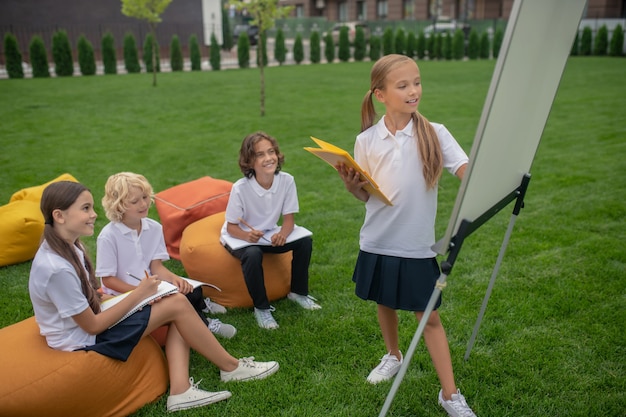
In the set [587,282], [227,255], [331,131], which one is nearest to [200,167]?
[331,131]

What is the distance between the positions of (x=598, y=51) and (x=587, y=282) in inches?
1098

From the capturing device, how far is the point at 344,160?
8.14 ft

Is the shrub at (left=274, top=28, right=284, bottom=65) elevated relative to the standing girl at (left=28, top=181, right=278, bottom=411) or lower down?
elevated

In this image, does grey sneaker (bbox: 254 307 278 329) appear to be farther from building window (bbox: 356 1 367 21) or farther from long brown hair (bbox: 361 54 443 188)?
building window (bbox: 356 1 367 21)

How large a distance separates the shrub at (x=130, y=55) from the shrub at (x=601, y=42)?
21.8 m

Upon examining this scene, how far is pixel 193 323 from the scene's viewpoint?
10.2ft

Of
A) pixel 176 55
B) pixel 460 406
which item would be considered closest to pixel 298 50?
pixel 176 55

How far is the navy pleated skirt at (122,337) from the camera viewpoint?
2906 mm

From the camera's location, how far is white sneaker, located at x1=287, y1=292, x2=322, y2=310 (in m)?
4.22

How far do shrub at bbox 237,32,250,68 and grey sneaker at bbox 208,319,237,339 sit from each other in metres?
22.6

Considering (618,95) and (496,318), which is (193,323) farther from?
(618,95)

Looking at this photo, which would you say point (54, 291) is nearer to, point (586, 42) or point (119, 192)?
point (119, 192)

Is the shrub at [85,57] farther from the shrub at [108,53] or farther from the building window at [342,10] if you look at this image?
the building window at [342,10]

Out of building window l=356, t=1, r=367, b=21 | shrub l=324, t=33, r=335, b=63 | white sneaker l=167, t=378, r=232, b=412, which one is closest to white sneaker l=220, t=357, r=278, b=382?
white sneaker l=167, t=378, r=232, b=412
